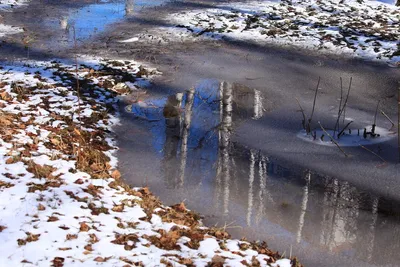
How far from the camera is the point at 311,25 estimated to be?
654 inches

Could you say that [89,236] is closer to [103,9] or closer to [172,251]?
[172,251]

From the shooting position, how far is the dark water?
559 cm

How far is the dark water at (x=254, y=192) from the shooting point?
5590mm

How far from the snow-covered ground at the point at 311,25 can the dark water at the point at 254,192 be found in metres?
6.54

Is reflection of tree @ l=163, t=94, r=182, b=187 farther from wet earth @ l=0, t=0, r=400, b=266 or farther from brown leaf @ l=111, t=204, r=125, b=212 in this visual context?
brown leaf @ l=111, t=204, r=125, b=212

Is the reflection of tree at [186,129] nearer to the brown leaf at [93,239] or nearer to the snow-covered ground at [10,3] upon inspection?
the brown leaf at [93,239]

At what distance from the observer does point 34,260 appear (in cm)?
425

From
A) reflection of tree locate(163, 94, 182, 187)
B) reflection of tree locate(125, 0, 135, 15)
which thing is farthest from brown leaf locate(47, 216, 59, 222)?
reflection of tree locate(125, 0, 135, 15)

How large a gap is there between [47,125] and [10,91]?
7.37 feet

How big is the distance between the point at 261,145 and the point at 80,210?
3889mm

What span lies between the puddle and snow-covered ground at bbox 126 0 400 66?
2512 millimetres

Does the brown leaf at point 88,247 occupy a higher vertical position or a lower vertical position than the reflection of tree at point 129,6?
lower

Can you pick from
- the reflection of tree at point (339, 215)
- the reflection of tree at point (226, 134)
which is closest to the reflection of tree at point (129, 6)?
the reflection of tree at point (226, 134)

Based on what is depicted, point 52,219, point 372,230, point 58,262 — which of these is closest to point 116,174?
point 52,219
